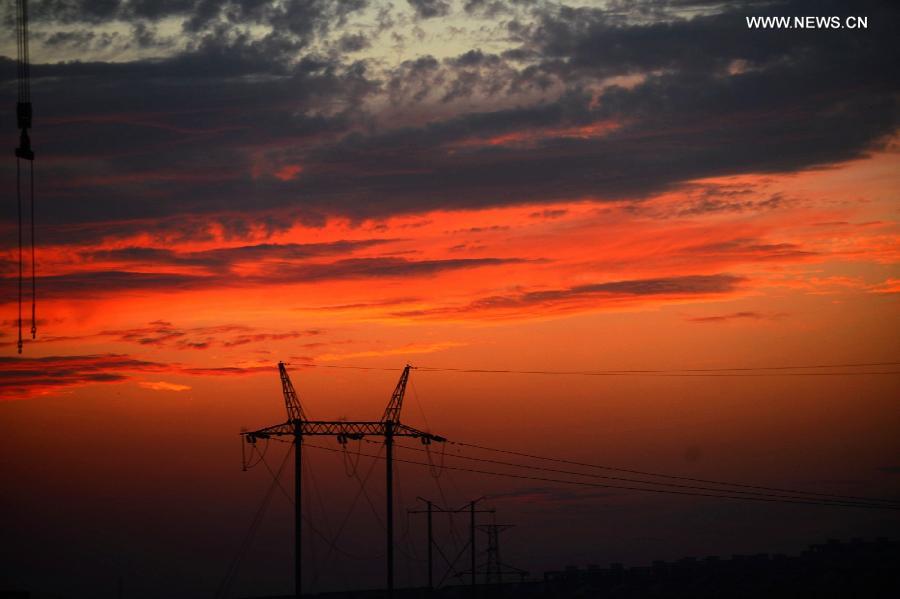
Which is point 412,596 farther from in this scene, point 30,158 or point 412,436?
point 30,158

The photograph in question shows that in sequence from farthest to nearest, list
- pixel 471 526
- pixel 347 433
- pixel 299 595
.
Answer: pixel 471 526 < pixel 347 433 < pixel 299 595

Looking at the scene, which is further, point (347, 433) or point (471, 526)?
point (471, 526)

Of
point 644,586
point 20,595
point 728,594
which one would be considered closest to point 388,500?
point 20,595

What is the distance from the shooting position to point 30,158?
8050cm

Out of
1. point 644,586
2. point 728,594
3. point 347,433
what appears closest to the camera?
point 347,433

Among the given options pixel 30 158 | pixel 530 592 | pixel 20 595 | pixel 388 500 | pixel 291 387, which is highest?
pixel 30 158

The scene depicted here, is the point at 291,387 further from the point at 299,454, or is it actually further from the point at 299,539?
the point at 299,539

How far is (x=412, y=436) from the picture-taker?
101 metres

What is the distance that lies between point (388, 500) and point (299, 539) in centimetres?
809

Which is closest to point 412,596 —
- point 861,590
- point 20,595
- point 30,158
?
point 861,590

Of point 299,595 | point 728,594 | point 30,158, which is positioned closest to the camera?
point 30,158

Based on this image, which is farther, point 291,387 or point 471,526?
point 471,526

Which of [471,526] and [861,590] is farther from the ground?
[471,526]

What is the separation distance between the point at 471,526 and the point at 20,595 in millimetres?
50031
